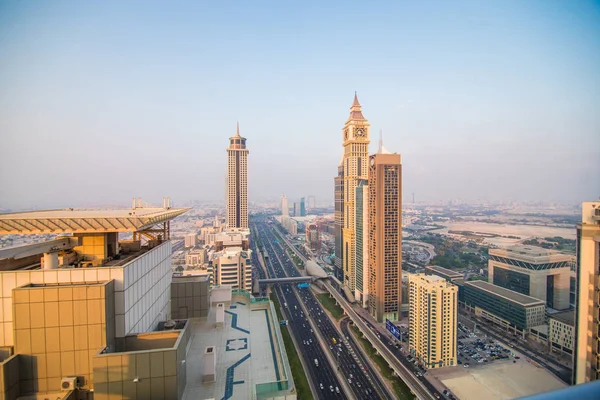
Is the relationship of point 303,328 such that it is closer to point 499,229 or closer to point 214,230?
point 499,229

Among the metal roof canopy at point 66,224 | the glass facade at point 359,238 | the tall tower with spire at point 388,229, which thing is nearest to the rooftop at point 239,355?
the metal roof canopy at point 66,224

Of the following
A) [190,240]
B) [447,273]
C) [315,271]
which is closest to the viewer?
[447,273]

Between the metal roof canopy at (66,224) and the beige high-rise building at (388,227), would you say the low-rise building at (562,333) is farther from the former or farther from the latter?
the metal roof canopy at (66,224)

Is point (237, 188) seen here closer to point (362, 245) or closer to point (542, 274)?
point (362, 245)

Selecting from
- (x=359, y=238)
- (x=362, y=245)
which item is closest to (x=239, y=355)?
(x=362, y=245)

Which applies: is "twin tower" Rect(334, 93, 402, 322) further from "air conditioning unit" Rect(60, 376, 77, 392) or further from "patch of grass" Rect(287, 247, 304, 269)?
"air conditioning unit" Rect(60, 376, 77, 392)

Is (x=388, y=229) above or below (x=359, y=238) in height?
above

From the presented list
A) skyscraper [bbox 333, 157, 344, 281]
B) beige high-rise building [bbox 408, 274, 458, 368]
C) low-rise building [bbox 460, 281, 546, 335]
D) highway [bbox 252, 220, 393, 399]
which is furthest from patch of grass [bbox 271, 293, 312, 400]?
low-rise building [bbox 460, 281, 546, 335]

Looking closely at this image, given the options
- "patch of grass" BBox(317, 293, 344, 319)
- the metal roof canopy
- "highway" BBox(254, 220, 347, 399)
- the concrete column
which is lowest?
"patch of grass" BBox(317, 293, 344, 319)
